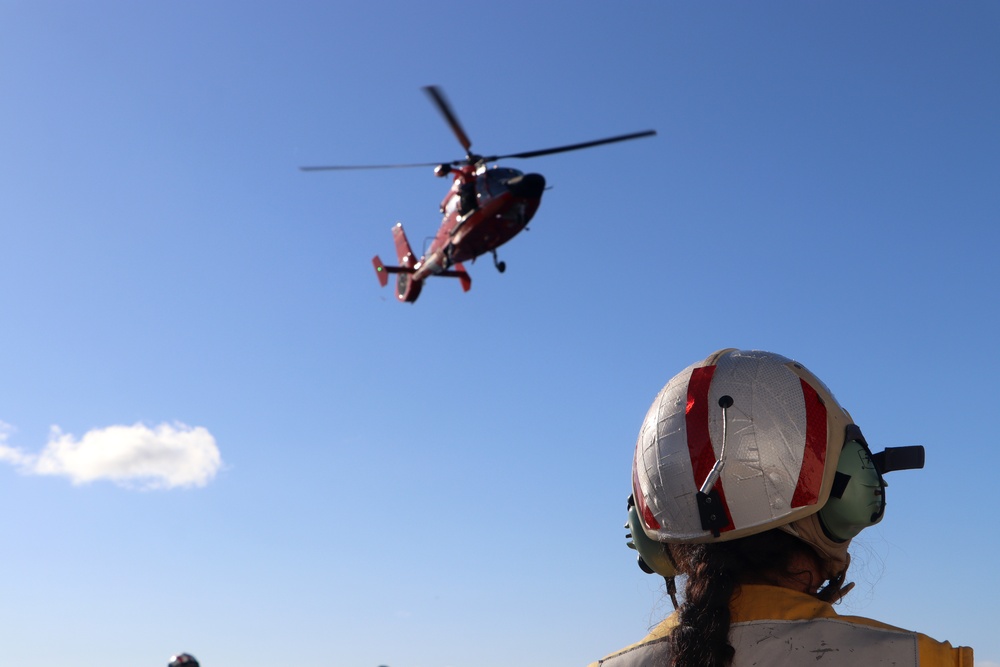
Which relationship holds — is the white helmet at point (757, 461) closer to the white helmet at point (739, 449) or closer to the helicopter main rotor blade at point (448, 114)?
the white helmet at point (739, 449)

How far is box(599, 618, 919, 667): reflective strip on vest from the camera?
3.56 metres

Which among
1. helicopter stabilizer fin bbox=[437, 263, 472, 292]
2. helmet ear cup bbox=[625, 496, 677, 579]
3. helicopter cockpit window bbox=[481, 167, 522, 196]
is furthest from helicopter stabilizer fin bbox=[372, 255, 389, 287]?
helmet ear cup bbox=[625, 496, 677, 579]

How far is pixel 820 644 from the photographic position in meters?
3.73

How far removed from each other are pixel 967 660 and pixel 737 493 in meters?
1.18

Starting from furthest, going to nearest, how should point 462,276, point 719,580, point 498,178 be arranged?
point 462,276
point 498,178
point 719,580

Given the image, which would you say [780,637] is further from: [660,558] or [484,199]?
[484,199]

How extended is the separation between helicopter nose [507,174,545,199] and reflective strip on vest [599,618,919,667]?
31.9m

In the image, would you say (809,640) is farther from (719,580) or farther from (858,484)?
(858,484)

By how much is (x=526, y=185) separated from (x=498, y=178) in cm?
114

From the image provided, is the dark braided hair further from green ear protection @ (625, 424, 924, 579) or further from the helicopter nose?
the helicopter nose

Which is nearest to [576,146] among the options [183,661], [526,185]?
[526,185]

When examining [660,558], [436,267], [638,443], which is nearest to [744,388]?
[638,443]

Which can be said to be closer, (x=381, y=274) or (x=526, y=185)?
(x=526, y=185)

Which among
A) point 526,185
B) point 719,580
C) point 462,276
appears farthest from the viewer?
point 462,276
